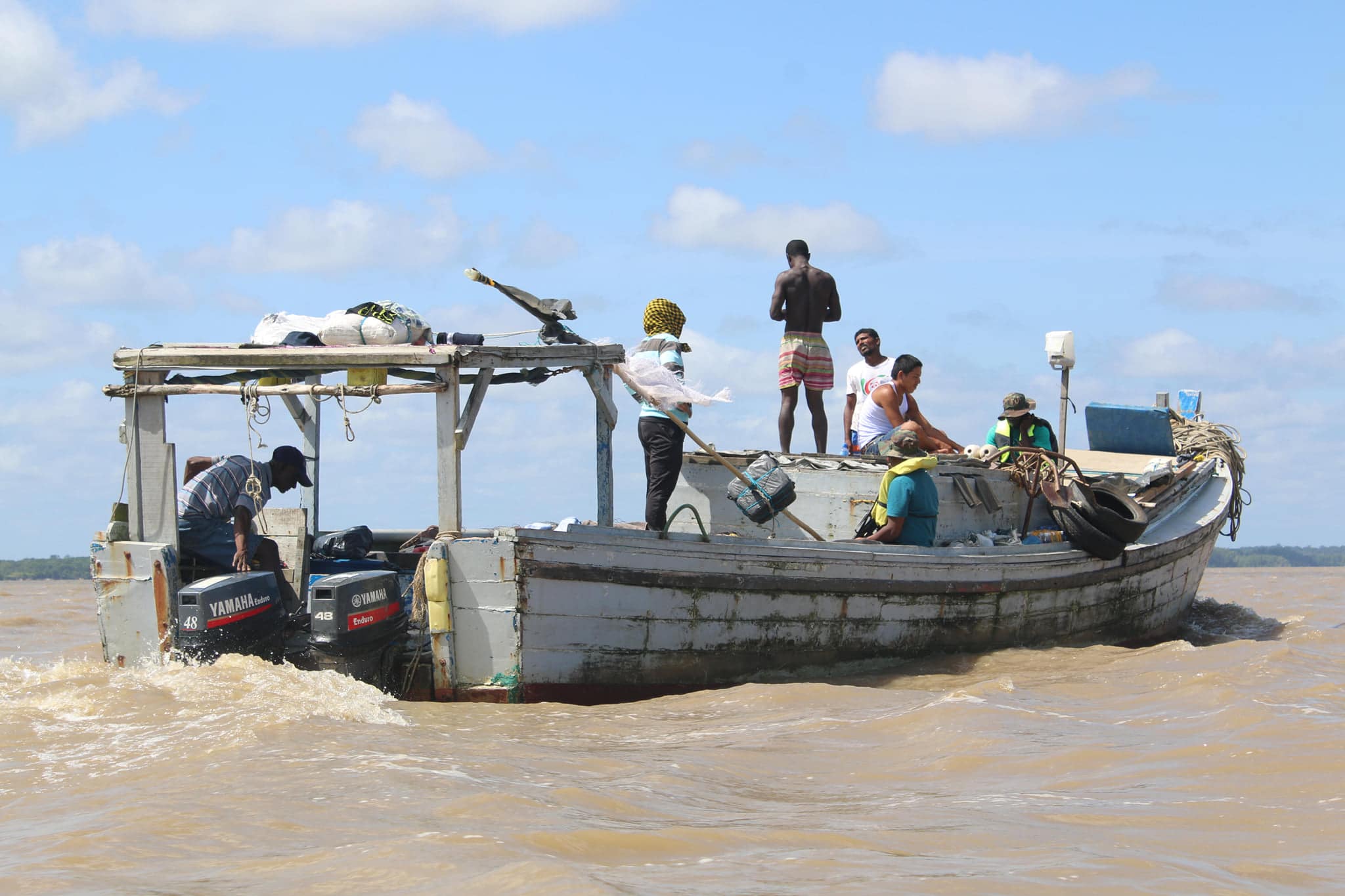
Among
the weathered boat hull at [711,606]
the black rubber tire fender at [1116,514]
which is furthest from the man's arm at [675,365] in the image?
the black rubber tire fender at [1116,514]

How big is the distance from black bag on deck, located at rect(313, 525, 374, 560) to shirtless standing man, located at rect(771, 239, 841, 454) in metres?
3.55

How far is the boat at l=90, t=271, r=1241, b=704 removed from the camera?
6.69 m

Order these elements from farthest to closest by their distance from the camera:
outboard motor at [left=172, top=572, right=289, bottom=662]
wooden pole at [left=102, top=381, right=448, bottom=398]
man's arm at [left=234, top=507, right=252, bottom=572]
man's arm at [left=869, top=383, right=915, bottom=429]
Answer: man's arm at [left=869, top=383, right=915, bottom=429] → man's arm at [left=234, top=507, right=252, bottom=572] → wooden pole at [left=102, top=381, right=448, bottom=398] → outboard motor at [left=172, top=572, right=289, bottom=662]

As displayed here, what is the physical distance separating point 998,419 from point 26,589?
62.7 feet

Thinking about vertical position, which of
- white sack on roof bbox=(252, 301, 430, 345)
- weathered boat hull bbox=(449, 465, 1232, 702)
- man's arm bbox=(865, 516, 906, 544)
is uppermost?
white sack on roof bbox=(252, 301, 430, 345)

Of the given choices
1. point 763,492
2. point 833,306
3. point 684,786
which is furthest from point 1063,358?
point 684,786

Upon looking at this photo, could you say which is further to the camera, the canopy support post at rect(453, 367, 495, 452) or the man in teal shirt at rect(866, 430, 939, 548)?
the man in teal shirt at rect(866, 430, 939, 548)

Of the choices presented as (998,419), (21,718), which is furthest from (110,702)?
(998,419)

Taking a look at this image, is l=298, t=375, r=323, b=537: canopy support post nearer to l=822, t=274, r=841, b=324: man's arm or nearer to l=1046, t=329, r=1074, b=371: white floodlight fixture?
l=822, t=274, r=841, b=324: man's arm

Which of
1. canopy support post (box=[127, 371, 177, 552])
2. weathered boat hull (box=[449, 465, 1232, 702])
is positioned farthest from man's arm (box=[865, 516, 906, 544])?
canopy support post (box=[127, 371, 177, 552])

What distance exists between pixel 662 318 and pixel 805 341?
2.80m

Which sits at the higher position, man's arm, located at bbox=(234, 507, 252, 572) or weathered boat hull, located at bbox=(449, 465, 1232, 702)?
man's arm, located at bbox=(234, 507, 252, 572)

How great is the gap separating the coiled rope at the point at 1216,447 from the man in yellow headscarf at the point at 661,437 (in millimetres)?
7145

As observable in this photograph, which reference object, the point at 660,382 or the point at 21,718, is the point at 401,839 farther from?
the point at 660,382
